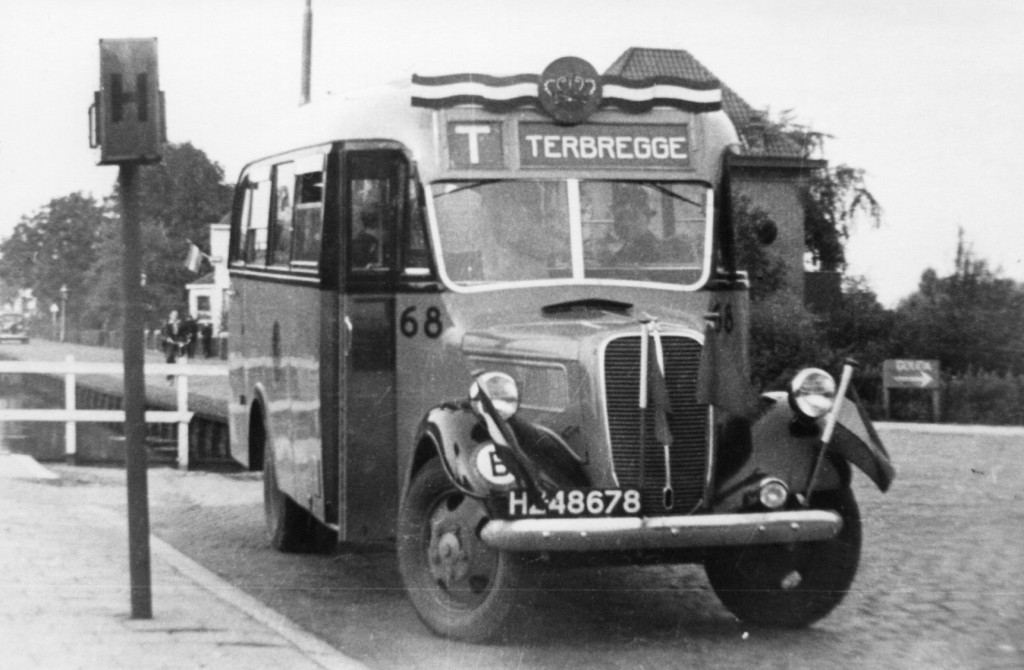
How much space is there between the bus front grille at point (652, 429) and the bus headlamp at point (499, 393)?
42cm

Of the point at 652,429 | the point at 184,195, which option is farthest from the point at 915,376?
the point at 652,429

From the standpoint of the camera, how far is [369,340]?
29.9 feet

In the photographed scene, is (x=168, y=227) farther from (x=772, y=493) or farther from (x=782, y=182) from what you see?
(x=772, y=493)

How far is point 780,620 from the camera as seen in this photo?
8469mm

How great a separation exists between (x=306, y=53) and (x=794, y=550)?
4.62 metres

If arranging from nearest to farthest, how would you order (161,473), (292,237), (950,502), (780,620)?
(780,620)
(292,237)
(950,502)
(161,473)

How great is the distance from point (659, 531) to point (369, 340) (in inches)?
88.0

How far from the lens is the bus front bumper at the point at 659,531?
24.4 ft

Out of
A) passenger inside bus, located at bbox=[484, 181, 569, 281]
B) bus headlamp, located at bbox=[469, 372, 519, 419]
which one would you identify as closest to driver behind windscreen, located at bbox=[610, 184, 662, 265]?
passenger inside bus, located at bbox=[484, 181, 569, 281]

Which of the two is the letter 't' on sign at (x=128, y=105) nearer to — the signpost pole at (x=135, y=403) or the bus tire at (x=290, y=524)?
the signpost pole at (x=135, y=403)

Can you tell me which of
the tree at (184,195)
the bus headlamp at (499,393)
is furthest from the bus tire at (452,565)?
the tree at (184,195)

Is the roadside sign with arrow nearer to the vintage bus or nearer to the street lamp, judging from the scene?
the street lamp

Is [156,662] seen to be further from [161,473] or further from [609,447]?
[161,473]

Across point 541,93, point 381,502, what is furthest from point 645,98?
point 381,502
